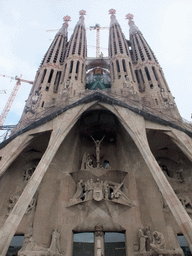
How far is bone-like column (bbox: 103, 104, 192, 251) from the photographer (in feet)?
24.4

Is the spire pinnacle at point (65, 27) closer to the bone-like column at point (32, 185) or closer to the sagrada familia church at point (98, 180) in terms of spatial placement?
the sagrada familia church at point (98, 180)

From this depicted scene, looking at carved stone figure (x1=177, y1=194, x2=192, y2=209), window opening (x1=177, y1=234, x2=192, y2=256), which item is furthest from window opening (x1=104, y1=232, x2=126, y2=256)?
carved stone figure (x1=177, y1=194, x2=192, y2=209)

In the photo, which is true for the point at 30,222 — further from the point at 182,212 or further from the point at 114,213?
the point at 182,212

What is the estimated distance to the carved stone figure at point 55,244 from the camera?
397 inches

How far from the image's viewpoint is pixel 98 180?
1318cm

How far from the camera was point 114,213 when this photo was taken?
39.6ft

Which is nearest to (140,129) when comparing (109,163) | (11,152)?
(109,163)

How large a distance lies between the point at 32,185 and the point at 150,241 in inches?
264

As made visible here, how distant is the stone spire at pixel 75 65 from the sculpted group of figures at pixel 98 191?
28.4 ft

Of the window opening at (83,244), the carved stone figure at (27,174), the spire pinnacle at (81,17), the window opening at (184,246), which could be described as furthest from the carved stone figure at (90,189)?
the spire pinnacle at (81,17)

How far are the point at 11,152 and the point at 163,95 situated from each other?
13.1 metres

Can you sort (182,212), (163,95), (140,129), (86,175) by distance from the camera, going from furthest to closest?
(163,95)
(86,175)
(140,129)
(182,212)

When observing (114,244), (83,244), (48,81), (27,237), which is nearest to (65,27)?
(48,81)

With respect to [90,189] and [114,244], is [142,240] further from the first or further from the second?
[90,189]
